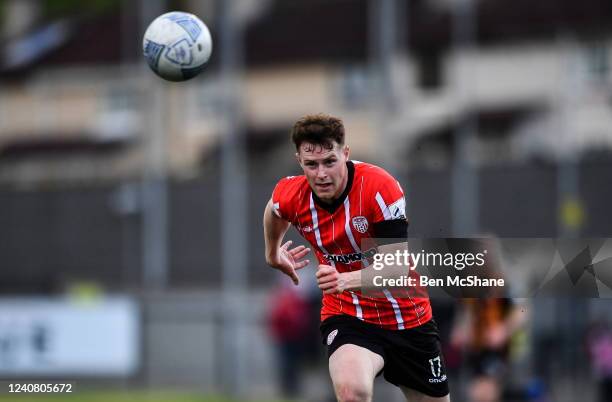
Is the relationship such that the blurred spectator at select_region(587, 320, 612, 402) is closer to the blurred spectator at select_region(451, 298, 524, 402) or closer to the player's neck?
the blurred spectator at select_region(451, 298, 524, 402)

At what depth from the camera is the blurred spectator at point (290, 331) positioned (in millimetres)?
15500

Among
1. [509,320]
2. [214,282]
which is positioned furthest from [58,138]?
[509,320]

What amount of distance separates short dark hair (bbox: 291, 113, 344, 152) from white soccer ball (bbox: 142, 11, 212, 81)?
4.63ft

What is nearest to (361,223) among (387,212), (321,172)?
(387,212)

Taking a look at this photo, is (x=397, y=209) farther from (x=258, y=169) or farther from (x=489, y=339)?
(x=258, y=169)

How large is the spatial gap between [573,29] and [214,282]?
13835 mm

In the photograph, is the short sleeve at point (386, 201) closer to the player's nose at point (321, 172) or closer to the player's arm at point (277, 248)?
the player's nose at point (321, 172)

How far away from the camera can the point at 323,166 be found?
7633 mm

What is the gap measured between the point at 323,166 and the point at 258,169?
1480 inches

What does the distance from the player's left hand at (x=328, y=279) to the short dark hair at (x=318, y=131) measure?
803 millimetres

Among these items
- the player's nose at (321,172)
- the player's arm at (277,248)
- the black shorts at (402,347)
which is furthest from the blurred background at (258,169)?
the player's nose at (321,172)

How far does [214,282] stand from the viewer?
30.4 m

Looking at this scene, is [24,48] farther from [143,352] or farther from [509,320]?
[509,320]

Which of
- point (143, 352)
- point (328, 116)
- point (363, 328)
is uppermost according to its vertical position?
point (328, 116)
